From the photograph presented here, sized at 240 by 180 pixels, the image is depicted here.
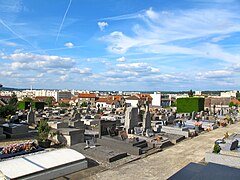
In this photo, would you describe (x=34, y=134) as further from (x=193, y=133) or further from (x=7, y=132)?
(x=193, y=133)

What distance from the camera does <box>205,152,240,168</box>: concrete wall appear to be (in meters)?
9.75

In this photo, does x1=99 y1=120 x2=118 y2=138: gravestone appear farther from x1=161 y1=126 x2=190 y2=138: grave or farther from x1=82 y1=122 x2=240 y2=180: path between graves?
x1=161 y1=126 x2=190 y2=138: grave

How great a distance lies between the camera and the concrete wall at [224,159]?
9750 millimetres

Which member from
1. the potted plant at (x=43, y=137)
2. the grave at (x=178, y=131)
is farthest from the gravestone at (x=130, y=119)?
the potted plant at (x=43, y=137)

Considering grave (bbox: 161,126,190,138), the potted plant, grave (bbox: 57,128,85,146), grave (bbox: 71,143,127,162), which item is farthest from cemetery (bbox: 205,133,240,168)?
the potted plant

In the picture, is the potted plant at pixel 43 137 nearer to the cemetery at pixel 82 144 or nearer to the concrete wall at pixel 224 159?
the cemetery at pixel 82 144

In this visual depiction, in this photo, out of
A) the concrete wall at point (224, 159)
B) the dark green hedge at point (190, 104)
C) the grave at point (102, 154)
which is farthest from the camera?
the dark green hedge at point (190, 104)

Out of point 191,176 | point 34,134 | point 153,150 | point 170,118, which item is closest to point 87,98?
point 170,118

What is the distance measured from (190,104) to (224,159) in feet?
101

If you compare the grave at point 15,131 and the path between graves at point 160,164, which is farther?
the grave at point 15,131

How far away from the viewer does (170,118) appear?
2597 centimetres

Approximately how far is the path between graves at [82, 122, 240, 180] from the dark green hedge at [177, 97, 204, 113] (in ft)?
85.0

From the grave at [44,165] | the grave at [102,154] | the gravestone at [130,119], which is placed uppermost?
the gravestone at [130,119]

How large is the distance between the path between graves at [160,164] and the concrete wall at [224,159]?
2.67ft
